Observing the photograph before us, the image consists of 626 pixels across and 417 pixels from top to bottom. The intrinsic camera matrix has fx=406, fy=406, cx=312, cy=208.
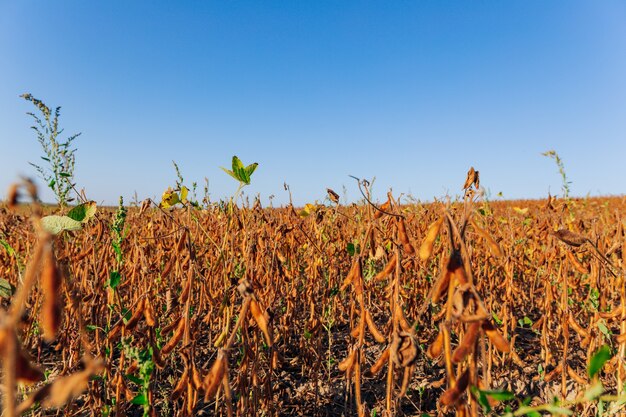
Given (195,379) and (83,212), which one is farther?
(83,212)

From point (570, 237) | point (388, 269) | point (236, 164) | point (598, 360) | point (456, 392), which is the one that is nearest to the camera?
point (598, 360)

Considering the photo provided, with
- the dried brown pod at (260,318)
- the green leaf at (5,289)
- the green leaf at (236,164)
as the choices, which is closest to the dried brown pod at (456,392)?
the dried brown pod at (260,318)

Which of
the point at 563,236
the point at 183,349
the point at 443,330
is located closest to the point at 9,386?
the point at 443,330

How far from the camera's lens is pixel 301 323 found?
250cm

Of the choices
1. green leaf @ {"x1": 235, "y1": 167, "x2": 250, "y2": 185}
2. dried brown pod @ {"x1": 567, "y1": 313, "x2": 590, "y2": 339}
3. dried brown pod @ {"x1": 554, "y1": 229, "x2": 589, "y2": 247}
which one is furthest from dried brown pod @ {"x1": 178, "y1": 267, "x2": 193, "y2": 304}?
dried brown pod @ {"x1": 567, "y1": 313, "x2": 590, "y2": 339}

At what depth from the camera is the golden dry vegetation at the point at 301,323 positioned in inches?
27.2

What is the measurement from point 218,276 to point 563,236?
1690mm

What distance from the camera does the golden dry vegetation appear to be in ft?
2.26

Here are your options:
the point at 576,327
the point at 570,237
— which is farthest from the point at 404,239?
the point at 576,327

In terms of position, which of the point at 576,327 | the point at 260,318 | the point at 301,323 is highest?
the point at 260,318

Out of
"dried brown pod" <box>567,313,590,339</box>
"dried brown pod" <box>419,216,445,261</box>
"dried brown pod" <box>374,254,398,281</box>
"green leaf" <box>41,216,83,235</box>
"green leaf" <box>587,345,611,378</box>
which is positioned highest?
"green leaf" <box>41,216,83,235</box>

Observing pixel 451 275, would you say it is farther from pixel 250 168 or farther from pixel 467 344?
pixel 250 168

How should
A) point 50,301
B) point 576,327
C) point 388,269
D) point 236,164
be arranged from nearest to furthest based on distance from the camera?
1. point 50,301
2. point 388,269
3. point 236,164
4. point 576,327

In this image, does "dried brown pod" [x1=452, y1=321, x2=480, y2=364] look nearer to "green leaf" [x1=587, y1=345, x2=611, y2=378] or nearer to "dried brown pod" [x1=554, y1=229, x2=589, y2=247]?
"green leaf" [x1=587, y1=345, x2=611, y2=378]
